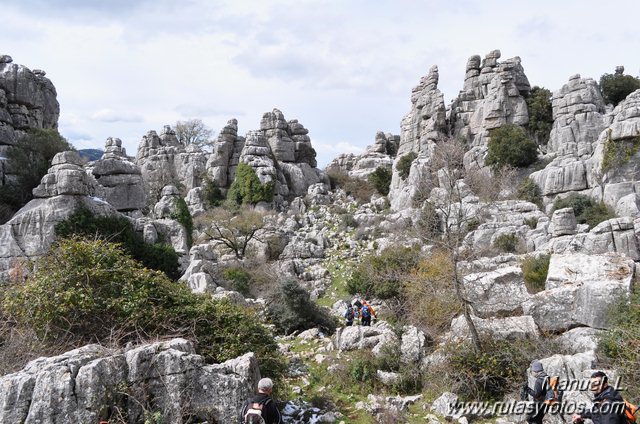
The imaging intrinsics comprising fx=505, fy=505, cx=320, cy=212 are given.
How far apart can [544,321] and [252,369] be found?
313 inches

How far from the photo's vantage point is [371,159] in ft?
173

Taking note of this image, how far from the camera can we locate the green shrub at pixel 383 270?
19984 mm

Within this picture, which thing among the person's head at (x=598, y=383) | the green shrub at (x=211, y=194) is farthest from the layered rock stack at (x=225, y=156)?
the person's head at (x=598, y=383)

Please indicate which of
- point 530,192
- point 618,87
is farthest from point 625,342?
point 618,87

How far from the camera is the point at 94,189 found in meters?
20.9

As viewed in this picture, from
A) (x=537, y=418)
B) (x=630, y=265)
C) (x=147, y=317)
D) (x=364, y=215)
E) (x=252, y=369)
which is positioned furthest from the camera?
(x=364, y=215)

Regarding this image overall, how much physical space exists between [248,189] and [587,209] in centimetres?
2564

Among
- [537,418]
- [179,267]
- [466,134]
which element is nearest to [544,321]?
[537,418]

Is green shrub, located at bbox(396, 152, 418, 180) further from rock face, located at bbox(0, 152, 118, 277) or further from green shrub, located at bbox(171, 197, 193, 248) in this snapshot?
rock face, located at bbox(0, 152, 118, 277)

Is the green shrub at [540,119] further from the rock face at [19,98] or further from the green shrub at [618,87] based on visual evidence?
the rock face at [19,98]

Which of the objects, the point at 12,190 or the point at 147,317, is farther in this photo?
the point at 12,190

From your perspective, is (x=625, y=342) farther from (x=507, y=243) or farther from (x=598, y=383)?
(x=507, y=243)

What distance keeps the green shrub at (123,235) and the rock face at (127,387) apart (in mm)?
10225

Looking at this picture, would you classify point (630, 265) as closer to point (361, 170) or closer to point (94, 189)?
point (94, 189)
